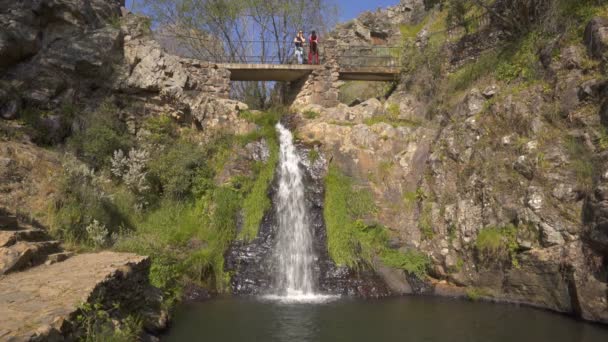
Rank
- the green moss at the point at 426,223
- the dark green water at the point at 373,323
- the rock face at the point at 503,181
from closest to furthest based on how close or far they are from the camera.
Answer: the dark green water at the point at 373,323
the rock face at the point at 503,181
the green moss at the point at 426,223

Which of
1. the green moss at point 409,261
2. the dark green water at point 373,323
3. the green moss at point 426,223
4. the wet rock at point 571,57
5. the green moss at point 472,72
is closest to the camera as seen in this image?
the dark green water at point 373,323

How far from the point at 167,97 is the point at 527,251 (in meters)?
12.0

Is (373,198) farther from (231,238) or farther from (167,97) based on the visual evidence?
(167,97)

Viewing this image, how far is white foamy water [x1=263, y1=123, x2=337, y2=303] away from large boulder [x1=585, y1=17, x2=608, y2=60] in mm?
8516

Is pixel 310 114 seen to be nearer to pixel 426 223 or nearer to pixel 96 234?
pixel 426 223

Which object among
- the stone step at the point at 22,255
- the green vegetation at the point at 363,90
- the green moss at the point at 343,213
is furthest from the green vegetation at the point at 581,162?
the stone step at the point at 22,255

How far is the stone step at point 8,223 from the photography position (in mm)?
7621

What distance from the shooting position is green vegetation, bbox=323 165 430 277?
37.3 feet

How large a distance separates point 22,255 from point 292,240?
22.6 feet

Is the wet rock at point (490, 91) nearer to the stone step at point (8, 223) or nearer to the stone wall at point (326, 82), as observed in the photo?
the stone wall at point (326, 82)

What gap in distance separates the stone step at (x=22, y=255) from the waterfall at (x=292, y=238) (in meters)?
5.15

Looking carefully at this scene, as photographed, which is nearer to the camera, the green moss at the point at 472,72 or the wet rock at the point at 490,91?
the wet rock at the point at 490,91

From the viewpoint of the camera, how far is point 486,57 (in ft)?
47.4

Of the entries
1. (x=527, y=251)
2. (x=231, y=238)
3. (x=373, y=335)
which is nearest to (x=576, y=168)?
(x=527, y=251)
